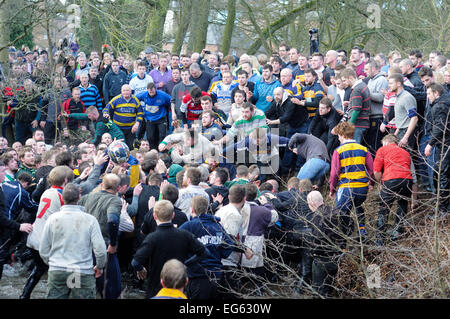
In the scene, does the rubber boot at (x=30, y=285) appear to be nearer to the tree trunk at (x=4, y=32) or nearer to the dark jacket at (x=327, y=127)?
the dark jacket at (x=327, y=127)

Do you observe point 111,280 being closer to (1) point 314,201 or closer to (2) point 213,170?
(1) point 314,201

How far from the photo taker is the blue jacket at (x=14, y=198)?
8.26m

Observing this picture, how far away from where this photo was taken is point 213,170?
10195 mm

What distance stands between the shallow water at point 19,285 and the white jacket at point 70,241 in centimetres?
154

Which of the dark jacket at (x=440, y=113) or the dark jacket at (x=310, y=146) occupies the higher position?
the dark jacket at (x=440, y=113)

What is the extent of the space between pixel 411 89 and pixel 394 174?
7.81 ft

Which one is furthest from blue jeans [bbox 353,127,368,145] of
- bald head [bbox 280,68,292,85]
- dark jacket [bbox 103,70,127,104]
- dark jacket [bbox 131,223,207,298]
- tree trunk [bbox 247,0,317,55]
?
tree trunk [bbox 247,0,317,55]

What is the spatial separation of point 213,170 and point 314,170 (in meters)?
1.77

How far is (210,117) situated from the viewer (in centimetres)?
1131

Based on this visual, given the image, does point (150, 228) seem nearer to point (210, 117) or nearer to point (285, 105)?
point (210, 117)

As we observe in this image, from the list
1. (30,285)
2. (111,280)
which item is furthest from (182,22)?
(111,280)

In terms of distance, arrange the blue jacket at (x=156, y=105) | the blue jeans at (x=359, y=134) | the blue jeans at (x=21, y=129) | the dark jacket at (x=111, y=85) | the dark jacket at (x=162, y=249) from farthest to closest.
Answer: the blue jeans at (x=21, y=129)
the dark jacket at (x=111, y=85)
the blue jacket at (x=156, y=105)
the blue jeans at (x=359, y=134)
the dark jacket at (x=162, y=249)

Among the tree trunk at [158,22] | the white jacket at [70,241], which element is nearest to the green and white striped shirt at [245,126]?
the white jacket at [70,241]
